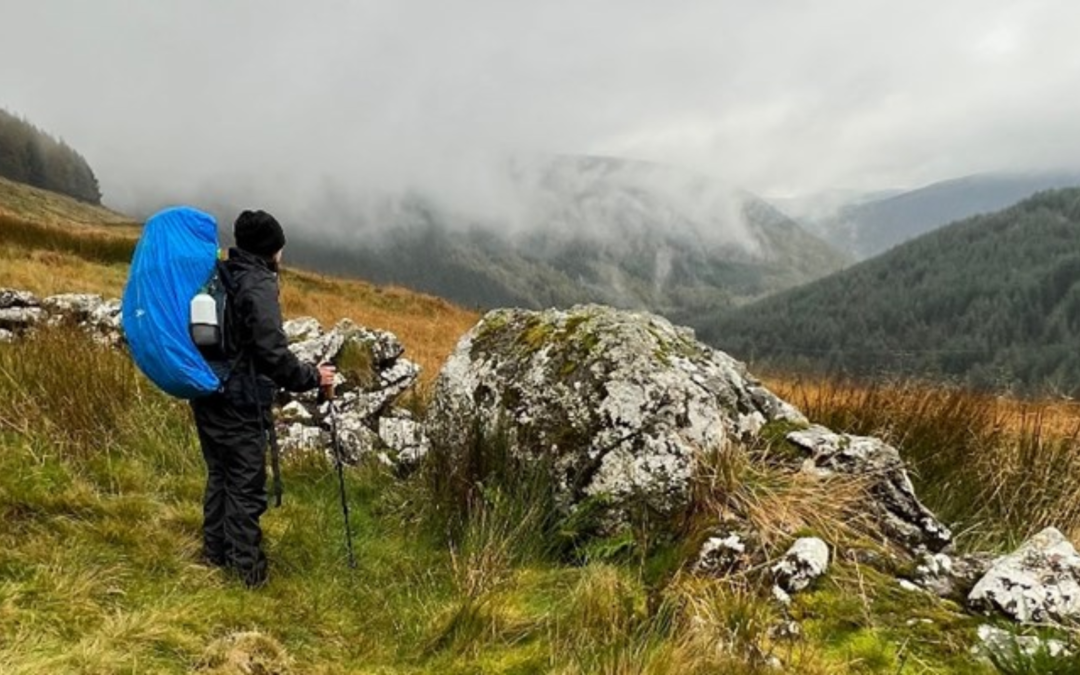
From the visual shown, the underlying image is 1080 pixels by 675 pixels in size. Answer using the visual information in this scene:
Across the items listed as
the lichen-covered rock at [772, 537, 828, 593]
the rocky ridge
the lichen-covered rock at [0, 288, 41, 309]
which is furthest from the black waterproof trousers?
the lichen-covered rock at [0, 288, 41, 309]

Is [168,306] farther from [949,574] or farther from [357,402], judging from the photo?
[949,574]

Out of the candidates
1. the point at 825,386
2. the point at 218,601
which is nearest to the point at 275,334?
the point at 218,601

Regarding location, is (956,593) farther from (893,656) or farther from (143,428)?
(143,428)

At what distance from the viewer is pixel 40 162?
15525 cm

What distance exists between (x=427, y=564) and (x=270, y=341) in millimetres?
1925

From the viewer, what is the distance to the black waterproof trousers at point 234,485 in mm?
5168

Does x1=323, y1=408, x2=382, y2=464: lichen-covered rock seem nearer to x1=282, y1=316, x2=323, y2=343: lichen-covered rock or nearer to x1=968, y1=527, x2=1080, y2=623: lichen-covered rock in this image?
x1=282, y1=316, x2=323, y2=343: lichen-covered rock

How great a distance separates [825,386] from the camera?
9.84m

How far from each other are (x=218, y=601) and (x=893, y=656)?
12.4 ft

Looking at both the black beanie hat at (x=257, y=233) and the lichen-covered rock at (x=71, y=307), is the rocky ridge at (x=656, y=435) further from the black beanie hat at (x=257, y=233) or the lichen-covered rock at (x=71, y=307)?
the lichen-covered rock at (x=71, y=307)

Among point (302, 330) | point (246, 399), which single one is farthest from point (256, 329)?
point (302, 330)

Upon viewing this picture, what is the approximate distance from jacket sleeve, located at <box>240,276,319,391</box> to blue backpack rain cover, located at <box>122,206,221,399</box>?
0.32 meters

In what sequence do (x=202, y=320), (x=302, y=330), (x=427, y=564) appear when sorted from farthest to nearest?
(x=302, y=330) < (x=427, y=564) < (x=202, y=320)

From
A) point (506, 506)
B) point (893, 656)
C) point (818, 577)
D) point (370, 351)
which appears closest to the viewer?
point (893, 656)
